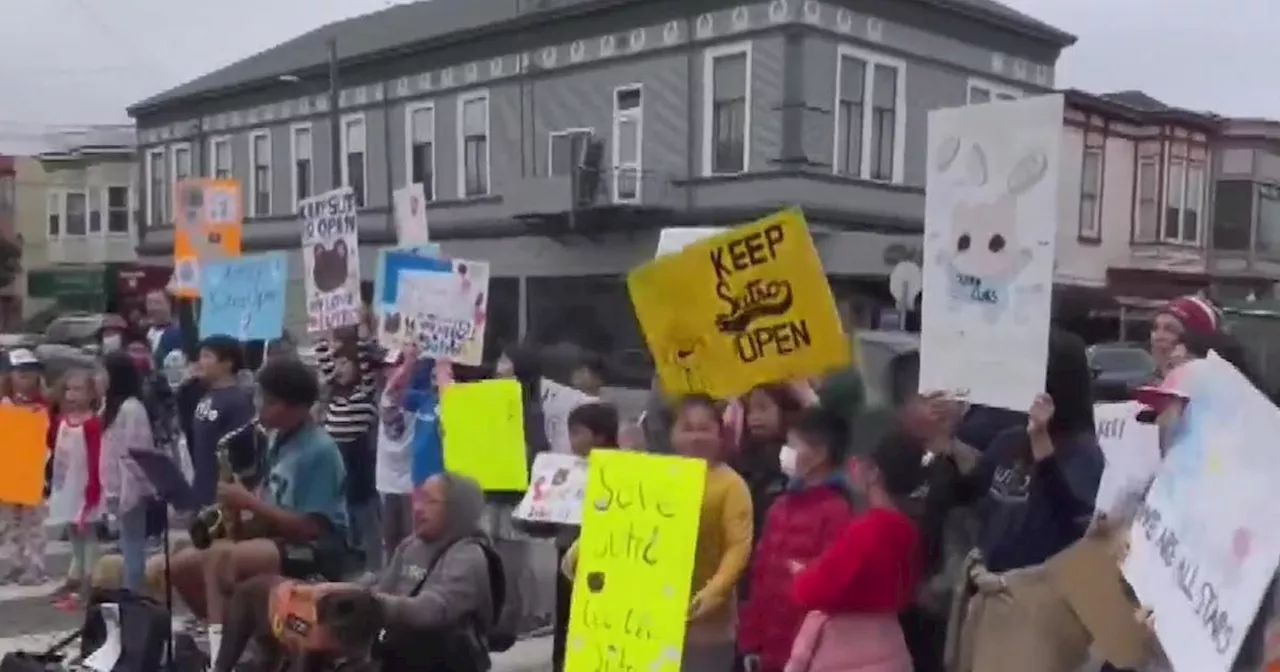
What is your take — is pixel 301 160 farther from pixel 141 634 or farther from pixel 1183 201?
pixel 141 634

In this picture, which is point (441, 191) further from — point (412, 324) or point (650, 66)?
point (412, 324)

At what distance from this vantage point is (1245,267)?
37750 millimetres

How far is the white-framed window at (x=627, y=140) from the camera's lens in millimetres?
26656

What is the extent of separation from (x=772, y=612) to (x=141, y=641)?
2617 millimetres

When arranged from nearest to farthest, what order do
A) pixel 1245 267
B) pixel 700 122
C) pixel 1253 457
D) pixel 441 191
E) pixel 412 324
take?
pixel 1253 457
pixel 412 324
pixel 700 122
pixel 441 191
pixel 1245 267

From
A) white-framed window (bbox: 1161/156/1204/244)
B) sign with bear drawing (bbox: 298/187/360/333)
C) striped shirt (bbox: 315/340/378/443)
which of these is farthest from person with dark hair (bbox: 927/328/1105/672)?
white-framed window (bbox: 1161/156/1204/244)

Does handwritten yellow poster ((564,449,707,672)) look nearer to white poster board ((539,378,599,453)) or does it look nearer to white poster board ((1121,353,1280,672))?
white poster board ((1121,353,1280,672))

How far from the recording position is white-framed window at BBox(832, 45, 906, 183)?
2528 cm

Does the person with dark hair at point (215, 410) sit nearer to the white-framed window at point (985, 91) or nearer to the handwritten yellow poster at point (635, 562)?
the handwritten yellow poster at point (635, 562)

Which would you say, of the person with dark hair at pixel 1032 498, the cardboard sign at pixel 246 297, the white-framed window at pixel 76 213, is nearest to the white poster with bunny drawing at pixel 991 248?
the person with dark hair at pixel 1032 498

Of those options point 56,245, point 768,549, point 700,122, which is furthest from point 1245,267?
point 56,245

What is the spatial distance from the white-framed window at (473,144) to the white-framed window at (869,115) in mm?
8445

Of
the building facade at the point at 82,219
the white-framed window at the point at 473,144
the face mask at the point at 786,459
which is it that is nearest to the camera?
the face mask at the point at 786,459

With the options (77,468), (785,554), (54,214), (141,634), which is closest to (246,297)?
(77,468)
